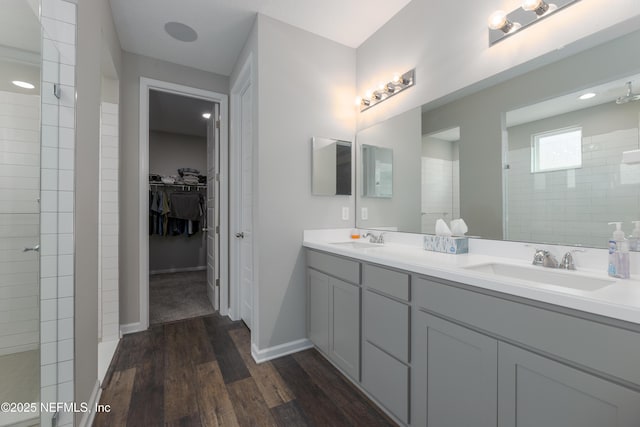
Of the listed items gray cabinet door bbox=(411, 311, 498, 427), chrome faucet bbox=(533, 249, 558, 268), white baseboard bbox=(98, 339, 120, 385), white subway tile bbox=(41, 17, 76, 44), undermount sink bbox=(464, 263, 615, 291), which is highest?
white subway tile bbox=(41, 17, 76, 44)

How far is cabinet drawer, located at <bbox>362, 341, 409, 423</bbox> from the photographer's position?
4.57 feet

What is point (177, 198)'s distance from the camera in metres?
5.04

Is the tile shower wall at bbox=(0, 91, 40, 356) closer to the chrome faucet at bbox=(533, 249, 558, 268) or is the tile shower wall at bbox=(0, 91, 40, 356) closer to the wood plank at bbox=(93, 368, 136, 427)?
the wood plank at bbox=(93, 368, 136, 427)

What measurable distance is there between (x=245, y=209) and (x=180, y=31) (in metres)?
1.65

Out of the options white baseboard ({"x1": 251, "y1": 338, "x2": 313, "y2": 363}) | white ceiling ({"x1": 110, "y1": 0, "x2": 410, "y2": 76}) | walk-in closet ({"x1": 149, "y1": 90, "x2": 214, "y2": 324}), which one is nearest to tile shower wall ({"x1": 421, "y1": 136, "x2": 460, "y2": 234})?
white ceiling ({"x1": 110, "y1": 0, "x2": 410, "y2": 76})

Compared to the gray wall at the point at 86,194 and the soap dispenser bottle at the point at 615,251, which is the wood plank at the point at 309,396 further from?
the soap dispenser bottle at the point at 615,251

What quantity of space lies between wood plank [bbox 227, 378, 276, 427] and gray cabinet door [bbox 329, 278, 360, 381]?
0.55m

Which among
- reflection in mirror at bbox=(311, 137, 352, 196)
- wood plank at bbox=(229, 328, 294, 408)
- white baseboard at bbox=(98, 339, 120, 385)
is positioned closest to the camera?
wood plank at bbox=(229, 328, 294, 408)

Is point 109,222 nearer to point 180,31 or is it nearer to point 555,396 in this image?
point 180,31

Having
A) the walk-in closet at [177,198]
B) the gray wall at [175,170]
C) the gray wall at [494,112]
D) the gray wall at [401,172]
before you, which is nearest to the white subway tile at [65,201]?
the gray wall at [401,172]

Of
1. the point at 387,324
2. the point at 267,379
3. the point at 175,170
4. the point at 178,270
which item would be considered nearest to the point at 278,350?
the point at 267,379

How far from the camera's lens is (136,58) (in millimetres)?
2725

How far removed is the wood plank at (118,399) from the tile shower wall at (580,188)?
8.01 feet

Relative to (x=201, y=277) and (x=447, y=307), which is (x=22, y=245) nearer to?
(x=447, y=307)
